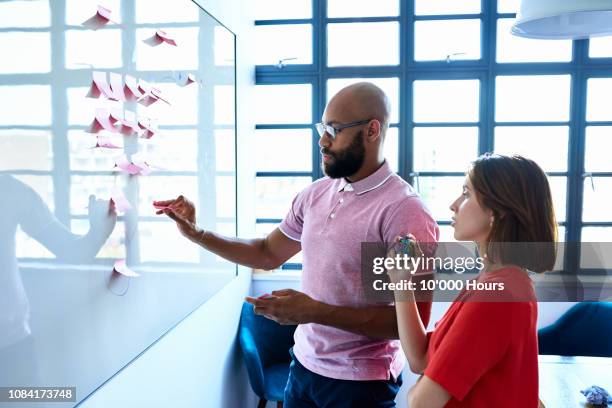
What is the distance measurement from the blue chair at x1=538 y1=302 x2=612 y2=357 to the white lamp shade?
7.47 ft

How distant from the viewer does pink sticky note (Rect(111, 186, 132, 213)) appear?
1520 millimetres

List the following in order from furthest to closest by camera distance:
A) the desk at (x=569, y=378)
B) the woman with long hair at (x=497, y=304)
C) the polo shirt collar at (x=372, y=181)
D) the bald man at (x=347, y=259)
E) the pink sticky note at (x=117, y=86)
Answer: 1. the desk at (x=569, y=378)
2. the polo shirt collar at (x=372, y=181)
3. the bald man at (x=347, y=259)
4. the pink sticky note at (x=117, y=86)
5. the woman with long hair at (x=497, y=304)

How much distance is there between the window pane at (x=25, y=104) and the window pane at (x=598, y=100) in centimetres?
380

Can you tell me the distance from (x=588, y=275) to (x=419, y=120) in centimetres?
174

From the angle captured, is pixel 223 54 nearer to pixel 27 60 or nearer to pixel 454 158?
pixel 27 60

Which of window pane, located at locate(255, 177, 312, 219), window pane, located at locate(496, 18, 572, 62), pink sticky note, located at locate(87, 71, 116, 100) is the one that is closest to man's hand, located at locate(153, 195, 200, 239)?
pink sticky note, located at locate(87, 71, 116, 100)

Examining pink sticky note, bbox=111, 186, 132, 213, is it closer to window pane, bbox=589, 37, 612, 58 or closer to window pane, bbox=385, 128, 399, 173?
window pane, bbox=385, 128, 399, 173

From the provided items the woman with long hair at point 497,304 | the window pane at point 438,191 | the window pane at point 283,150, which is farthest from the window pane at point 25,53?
the window pane at point 438,191

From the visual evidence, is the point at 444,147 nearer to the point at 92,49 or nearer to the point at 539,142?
the point at 539,142

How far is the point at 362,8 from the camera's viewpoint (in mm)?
3930

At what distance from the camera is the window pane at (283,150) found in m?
4.07

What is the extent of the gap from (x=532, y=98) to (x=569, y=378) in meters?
2.29

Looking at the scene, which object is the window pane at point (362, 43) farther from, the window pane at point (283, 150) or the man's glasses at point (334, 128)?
the man's glasses at point (334, 128)

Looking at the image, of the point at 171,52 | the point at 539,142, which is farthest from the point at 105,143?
the point at 539,142
